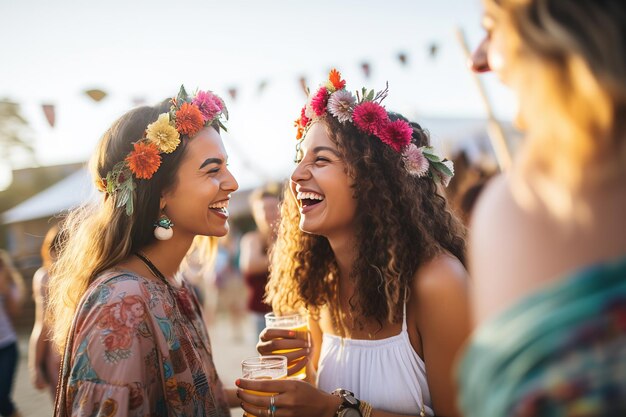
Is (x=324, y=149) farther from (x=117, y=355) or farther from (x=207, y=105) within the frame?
(x=117, y=355)

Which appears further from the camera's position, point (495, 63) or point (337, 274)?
point (337, 274)

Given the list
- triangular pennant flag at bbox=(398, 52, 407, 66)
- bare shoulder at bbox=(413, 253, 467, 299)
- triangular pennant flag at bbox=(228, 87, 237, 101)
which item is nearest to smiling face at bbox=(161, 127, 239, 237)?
bare shoulder at bbox=(413, 253, 467, 299)

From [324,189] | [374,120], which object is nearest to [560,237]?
[324,189]

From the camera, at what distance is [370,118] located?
2.64 metres

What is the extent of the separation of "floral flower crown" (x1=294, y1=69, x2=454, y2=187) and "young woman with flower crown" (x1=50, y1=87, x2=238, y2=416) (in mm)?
658

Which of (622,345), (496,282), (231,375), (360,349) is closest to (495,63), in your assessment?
(496,282)

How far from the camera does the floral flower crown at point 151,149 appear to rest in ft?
8.16

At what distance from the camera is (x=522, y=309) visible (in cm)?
95

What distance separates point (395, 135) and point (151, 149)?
1.32 meters

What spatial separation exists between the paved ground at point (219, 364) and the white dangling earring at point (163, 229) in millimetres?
4278

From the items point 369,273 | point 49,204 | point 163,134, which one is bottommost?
point 369,273

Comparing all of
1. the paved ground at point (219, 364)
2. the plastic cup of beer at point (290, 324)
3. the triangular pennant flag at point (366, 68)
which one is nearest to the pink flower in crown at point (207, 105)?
the plastic cup of beer at point (290, 324)

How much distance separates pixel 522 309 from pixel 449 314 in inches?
45.7

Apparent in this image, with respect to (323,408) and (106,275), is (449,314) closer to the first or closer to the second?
(323,408)
